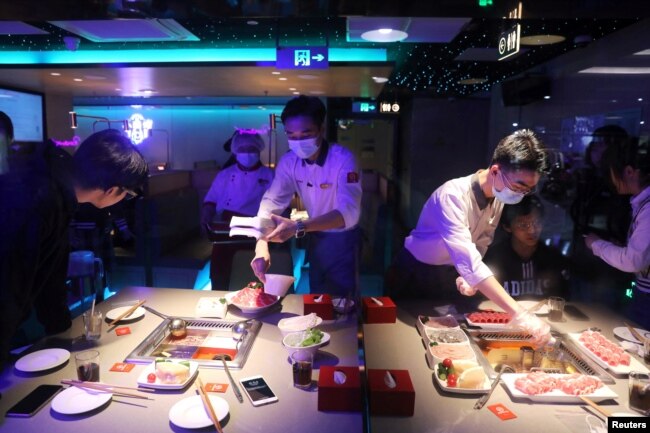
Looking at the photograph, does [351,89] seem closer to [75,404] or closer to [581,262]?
[581,262]

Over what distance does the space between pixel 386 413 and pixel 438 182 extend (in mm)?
8221

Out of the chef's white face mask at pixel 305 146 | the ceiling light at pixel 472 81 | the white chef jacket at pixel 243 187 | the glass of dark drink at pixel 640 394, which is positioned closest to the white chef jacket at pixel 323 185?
the chef's white face mask at pixel 305 146

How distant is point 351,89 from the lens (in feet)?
24.2

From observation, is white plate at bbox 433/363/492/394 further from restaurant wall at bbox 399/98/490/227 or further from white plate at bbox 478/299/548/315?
restaurant wall at bbox 399/98/490/227

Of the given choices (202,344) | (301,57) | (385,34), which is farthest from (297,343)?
(301,57)

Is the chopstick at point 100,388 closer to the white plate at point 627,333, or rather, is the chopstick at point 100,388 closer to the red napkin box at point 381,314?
the red napkin box at point 381,314

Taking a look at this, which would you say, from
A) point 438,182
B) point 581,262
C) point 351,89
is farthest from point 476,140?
point 581,262

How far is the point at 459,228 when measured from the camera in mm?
2041

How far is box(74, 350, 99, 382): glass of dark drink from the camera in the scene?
4.88ft

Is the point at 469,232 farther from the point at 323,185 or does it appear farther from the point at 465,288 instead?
the point at 323,185

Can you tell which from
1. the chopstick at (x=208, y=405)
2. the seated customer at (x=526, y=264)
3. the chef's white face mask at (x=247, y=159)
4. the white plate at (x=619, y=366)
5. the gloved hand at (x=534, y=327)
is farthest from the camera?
the chef's white face mask at (x=247, y=159)

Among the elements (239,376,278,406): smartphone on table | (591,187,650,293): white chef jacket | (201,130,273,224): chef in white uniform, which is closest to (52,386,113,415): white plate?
(239,376,278,406): smartphone on table

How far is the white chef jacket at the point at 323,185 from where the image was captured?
2588mm

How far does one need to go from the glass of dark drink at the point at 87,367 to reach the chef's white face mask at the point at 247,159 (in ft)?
8.18
